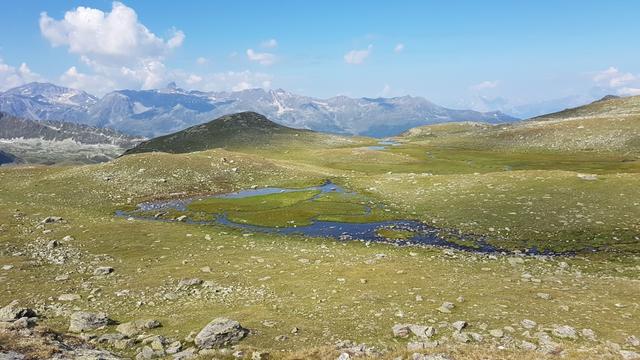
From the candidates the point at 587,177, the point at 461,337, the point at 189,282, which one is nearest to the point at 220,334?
the point at 189,282

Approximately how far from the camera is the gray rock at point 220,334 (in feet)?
67.3

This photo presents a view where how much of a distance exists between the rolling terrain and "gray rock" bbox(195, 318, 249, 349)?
0.38 m

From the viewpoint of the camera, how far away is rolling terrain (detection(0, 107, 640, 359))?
21.1 meters

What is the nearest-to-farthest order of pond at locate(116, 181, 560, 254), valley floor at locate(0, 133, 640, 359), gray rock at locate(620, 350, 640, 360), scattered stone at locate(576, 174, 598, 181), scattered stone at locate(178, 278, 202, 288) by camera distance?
gray rock at locate(620, 350, 640, 360)
valley floor at locate(0, 133, 640, 359)
scattered stone at locate(178, 278, 202, 288)
pond at locate(116, 181, 560, 254)
scattered stone at locate(576, 174, 598, 181)

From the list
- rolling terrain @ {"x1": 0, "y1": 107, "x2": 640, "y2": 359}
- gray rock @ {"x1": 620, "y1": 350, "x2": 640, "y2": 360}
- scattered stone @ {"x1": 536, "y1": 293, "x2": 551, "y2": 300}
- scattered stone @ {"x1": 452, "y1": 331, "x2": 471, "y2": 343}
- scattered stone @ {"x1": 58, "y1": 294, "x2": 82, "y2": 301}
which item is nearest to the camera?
gray rock @ {"x1": 620, "y1": 350, "x2": 640, "y2": 360}

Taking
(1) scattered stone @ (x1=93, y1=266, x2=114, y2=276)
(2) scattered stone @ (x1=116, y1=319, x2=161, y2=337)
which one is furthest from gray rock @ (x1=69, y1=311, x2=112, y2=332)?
(1) scattered stone @ (x1=93, y1=266, x2=114, y2=276)

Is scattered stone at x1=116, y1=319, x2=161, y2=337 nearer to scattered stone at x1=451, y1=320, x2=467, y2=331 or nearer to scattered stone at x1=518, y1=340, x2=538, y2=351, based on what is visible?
scattered stone at x1=451, y1=320, x2=467, y2=331

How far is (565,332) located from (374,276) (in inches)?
501

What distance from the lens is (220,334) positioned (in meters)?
20.9

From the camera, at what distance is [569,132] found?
15412 cm

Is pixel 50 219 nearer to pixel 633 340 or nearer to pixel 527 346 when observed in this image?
pixel 527 346

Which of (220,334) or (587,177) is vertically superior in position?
(587,177)

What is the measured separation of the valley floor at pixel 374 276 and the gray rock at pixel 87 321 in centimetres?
67

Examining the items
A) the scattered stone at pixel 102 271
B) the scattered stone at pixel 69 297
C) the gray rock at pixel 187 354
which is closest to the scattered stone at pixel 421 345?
the gray rock at pixel 187 354
